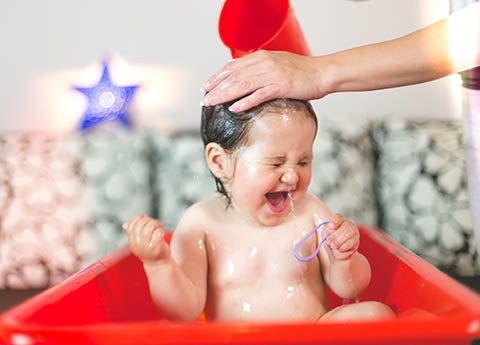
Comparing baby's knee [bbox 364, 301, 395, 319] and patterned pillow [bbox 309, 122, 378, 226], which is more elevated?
patterned pillow [bbox 309, 122, 378, 226]

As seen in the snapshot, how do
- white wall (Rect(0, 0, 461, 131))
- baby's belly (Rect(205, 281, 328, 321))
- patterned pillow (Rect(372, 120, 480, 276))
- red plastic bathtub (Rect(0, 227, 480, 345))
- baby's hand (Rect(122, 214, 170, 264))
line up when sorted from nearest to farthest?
red plastic bathtub (Rect(0, 227, 480, 345)) → baby's hand (Rect(122, 214, 170, 264)) → baby's belly (Rect(205, 281, 328, 321)) → patterned pillow (Rect(372, 120, 480, 276)) → white wall (Rect(0, 0, 461, 131))

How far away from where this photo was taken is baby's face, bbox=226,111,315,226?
67 centimetres

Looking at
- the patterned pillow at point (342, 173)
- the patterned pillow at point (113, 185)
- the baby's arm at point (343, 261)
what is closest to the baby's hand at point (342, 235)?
the baby's arm at point (343, 261)

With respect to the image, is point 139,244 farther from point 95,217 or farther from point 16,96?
point 16,96

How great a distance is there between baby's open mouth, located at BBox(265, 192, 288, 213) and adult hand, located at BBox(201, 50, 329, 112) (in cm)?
15

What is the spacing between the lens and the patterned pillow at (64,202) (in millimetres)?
1200

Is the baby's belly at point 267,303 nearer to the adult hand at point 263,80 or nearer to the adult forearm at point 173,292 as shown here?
the adult forearm at point 173,292

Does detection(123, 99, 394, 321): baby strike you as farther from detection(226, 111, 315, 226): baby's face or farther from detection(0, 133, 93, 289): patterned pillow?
detection(0, 133, 93, 289): patterned pillow

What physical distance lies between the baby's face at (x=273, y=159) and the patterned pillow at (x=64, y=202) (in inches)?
22.2

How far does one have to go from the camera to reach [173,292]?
2.13 ft

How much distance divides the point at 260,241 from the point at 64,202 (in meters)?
0.67

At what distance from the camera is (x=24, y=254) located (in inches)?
47.4

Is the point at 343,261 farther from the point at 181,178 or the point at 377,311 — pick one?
the point at 181,178

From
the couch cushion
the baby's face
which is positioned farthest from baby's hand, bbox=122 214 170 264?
the couch cushion
